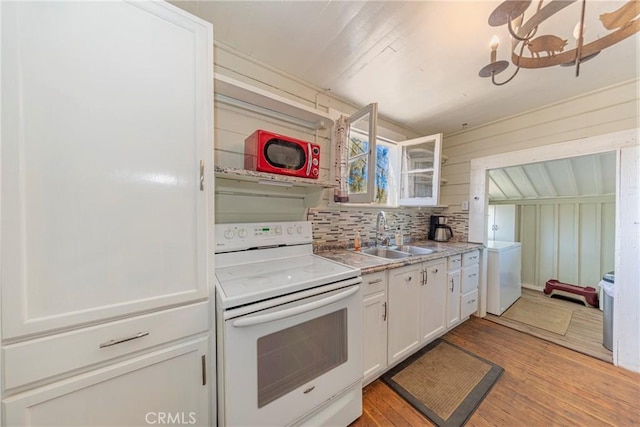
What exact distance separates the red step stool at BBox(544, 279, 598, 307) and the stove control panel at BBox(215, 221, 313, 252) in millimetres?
3818

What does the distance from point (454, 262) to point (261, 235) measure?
191 centimetres

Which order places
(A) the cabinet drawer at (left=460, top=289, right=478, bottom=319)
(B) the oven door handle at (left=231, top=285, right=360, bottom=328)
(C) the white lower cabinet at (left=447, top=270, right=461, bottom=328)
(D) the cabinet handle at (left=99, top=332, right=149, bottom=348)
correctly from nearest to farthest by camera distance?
(D) the cabinet handle at (left=99, top=332, right=149, bottom=348) < (B) the oven door handle at (left=231, top=285, right=360, bottom=328) < (C) the white lower cabinet at (left=447, top=270, right=461, bottom=328) < (A) the cabinet drawer at (left=460, top=289, right=478, bottom=319)

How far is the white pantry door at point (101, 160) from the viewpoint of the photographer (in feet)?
2.25

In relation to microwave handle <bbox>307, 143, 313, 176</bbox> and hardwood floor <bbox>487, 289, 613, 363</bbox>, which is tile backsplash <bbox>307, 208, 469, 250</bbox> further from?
hardwood floor <bbox>487, 289, 613, 363</bbox>

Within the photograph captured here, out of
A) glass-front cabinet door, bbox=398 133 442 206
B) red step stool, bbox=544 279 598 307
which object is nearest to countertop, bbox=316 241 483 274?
glass-front cabinet door, bbox=398 133 442 206

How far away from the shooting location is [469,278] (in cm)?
245

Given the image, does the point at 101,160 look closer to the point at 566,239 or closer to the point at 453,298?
the point at 453,298

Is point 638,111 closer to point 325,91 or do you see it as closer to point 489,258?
point 489,258

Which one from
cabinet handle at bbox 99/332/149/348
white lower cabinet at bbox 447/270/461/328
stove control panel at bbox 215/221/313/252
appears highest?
stove control panel at bbox 215/221/313/252

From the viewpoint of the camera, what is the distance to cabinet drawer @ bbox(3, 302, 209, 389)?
0.70 m

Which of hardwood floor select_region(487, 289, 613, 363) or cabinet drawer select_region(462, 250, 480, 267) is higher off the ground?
cabinet drawer select_region(462, 250, 480, 267)

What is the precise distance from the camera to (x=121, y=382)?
2.74 feet

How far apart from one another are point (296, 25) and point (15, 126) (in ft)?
4.46

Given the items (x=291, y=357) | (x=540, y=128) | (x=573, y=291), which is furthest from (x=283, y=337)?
(x=573, y=291)
